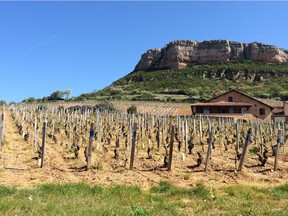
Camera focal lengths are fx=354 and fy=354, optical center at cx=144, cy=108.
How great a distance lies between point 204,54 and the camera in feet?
412

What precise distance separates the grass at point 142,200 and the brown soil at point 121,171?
951 mm

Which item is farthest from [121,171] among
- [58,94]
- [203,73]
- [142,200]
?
[203,73]

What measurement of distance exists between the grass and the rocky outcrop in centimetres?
11162

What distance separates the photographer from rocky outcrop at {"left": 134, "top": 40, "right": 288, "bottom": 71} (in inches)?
4552

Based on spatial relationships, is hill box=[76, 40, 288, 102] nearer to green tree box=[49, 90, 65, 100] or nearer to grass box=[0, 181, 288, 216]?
green tree box=[49, 90, 65, 100]

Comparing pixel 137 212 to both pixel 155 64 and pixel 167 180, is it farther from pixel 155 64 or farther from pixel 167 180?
pixel 155 64

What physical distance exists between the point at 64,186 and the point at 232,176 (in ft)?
17.5

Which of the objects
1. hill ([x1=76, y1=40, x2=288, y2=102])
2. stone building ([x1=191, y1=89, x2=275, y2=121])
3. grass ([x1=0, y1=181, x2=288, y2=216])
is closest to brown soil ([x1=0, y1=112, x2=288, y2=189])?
grass ([x1=0, y1=181, x2=288, y2=216])

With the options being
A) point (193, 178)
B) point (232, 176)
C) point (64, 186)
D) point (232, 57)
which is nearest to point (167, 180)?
point (193, 178)

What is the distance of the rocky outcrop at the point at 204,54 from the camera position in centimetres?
11562

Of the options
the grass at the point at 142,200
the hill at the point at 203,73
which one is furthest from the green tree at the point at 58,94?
the grass at the point at 142,200

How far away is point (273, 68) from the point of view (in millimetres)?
99625

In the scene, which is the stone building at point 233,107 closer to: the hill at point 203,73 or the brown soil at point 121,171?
the hill at point 203,73

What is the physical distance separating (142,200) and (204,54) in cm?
12144
